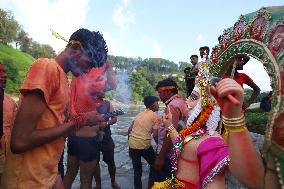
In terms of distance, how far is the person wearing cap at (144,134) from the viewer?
6586mm

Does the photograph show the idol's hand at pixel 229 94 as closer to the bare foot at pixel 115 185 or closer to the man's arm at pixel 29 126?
the man's arm at pixel 29 126

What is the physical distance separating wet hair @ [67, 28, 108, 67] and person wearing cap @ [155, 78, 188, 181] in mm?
2119

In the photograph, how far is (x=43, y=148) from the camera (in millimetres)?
2375

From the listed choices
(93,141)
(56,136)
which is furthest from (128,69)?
(56,136)

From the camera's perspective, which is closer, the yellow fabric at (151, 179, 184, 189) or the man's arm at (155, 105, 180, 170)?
the yellow fabric at (151, 179, 184, 189)

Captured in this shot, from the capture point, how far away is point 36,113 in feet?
7.29

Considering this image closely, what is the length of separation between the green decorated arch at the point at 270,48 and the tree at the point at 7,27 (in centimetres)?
7305

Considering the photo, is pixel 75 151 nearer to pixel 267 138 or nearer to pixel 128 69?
pixel 128 69

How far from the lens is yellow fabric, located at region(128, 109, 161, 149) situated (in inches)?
259

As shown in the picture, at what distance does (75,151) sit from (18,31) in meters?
83.6

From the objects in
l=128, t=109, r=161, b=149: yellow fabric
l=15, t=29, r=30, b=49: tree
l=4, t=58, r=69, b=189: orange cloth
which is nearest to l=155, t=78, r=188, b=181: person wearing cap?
l=128, t=109, r=161, b=149: yellow fabric

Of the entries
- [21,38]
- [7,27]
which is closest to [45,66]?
[7,27]

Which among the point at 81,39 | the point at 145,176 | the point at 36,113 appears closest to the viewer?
the point at 36,113

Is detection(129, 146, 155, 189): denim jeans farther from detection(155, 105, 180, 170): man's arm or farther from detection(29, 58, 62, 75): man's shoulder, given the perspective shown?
detection(29, 58, 62, 75): man's shoulder
